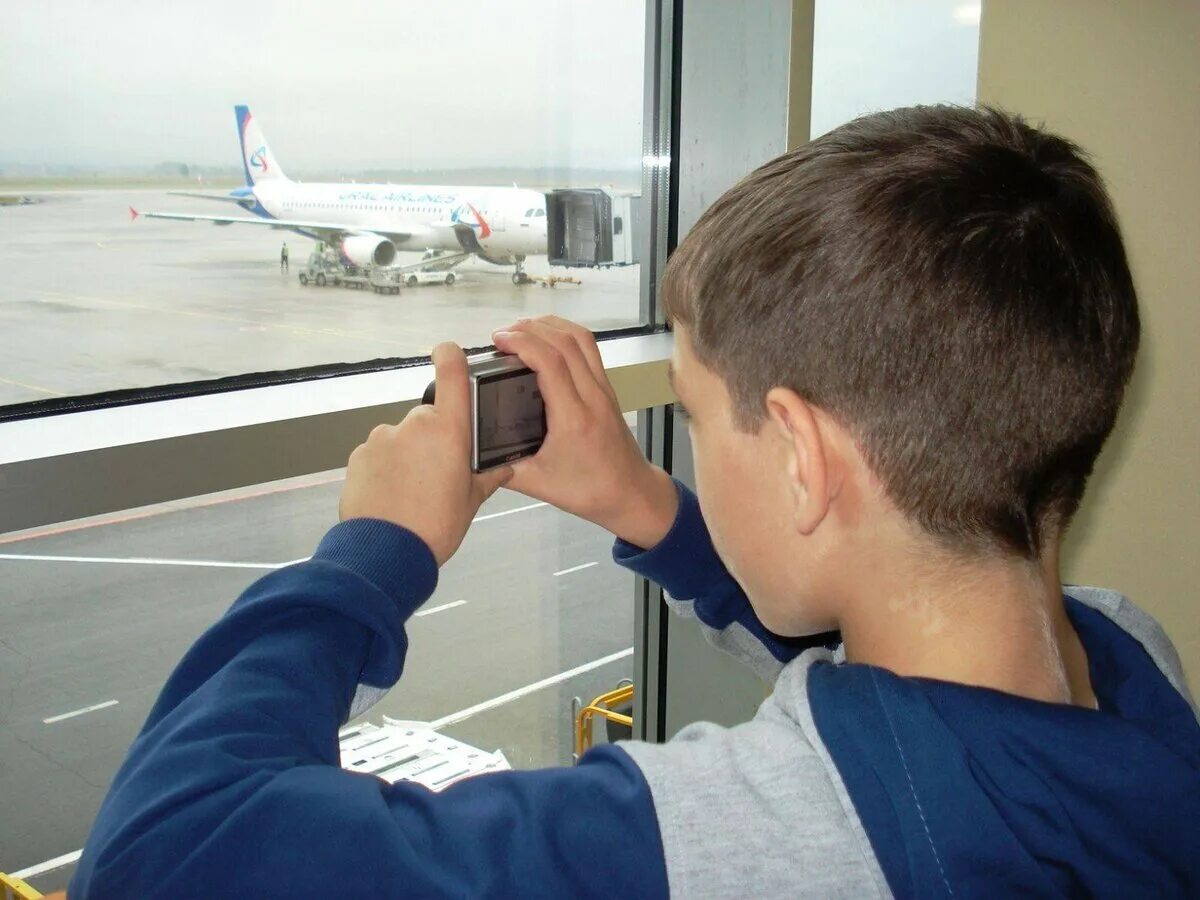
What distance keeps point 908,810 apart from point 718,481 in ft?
0.80

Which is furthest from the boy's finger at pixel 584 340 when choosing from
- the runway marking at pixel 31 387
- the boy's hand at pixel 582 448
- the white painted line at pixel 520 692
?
the white painted line at pixel 520 692

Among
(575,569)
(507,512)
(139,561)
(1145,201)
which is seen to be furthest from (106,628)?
(1145,201)

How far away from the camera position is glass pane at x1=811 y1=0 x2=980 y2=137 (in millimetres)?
1600

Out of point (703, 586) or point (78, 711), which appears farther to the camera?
point (78, 711)

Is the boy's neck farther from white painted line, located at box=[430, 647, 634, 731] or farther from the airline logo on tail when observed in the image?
white painted line, located at box=[430, 647, 634, 731]

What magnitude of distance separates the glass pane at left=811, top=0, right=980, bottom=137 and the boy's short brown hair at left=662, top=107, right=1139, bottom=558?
99cm

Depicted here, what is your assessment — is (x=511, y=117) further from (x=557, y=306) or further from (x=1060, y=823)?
(x=1060, y=823)

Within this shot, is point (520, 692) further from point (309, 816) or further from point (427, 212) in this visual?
point (309, 816)

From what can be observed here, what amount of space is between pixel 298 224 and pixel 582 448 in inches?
19.1

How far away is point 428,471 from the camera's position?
71cm

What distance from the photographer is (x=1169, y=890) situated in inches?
21.7

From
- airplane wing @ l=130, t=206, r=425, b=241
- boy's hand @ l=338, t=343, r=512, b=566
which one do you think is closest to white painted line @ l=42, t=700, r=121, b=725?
airplane wing @ l=130, t=206, r=425, b=241

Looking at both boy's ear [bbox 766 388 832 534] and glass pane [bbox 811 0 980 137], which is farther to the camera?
glass pane [bbox 811 0 980 137]

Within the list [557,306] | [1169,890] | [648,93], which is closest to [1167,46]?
[648,93]
